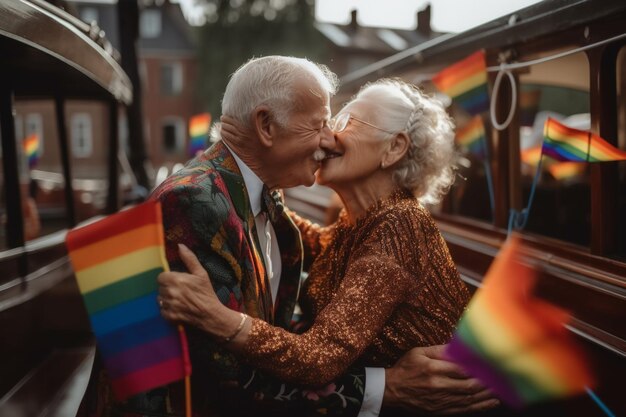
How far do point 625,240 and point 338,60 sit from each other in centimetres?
3107

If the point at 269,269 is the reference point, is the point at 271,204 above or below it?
above

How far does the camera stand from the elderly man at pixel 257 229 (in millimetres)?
1975

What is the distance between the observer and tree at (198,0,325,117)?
1393 inches

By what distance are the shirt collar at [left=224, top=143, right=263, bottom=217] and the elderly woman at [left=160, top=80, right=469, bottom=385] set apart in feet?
0.46

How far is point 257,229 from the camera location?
2434 millimetres

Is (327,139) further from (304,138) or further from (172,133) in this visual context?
(172,133)

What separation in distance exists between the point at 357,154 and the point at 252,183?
0.54 metres

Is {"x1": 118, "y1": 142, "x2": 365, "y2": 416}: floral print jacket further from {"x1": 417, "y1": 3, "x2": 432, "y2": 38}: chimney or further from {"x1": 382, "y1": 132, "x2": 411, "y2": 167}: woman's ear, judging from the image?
{"x1": 417, "y1": 3, "x2": 432, "y2": 38}: chimney

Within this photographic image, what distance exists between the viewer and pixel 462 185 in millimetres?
4566

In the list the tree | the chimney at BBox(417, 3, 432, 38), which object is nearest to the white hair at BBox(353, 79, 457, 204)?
the chimney at BBox(417, 3, 432, 38)

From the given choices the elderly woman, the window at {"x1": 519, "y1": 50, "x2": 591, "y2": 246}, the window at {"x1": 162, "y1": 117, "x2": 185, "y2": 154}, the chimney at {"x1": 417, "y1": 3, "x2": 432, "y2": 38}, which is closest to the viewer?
the elderly woman

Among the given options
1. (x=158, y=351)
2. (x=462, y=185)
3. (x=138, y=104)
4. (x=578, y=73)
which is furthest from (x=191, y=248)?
(x=138, y=104)

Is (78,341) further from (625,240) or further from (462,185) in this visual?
(625,240)

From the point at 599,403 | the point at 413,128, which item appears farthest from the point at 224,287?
the point at 599,403
